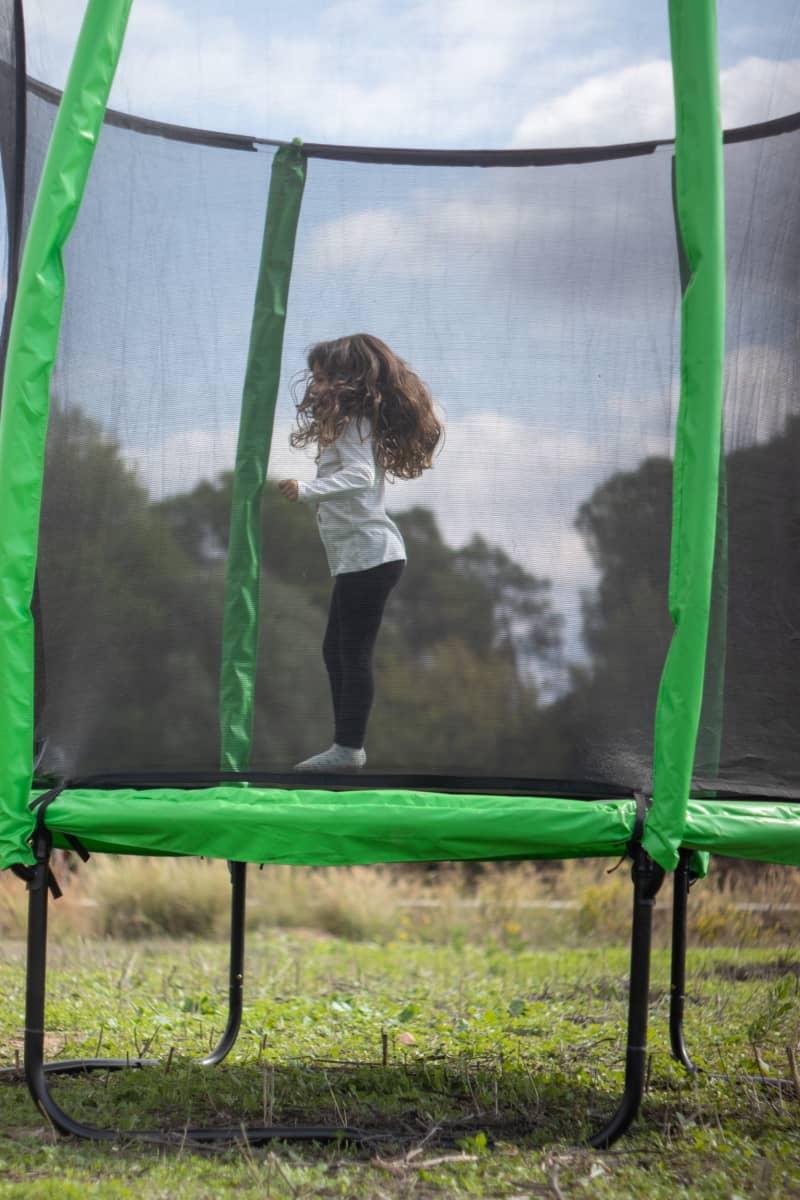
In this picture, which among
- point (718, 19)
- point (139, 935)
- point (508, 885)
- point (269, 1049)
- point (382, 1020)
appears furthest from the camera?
point (508, 885)

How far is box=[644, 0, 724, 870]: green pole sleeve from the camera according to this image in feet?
6.50

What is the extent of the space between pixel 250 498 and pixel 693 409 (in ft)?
2.87

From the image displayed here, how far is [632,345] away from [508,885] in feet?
11.4

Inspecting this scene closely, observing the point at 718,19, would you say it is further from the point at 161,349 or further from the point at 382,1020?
the point at 382,1020

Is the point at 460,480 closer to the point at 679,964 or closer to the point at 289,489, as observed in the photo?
the point at 289,489

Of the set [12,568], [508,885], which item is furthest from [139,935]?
[12,568]

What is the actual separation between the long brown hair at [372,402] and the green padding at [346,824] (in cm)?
67

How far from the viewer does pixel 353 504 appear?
2.31m

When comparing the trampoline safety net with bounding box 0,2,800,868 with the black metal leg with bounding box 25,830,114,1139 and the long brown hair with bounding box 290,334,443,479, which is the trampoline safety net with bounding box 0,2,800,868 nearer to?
the long brown hair with bounding box 290,334,443,479

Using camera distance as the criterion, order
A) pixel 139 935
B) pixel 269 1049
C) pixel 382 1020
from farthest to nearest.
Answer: pixel 139 935 < pixel 382 1020 < pixel 269 1049

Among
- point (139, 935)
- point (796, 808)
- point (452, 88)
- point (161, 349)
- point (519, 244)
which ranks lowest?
point (139, 935)

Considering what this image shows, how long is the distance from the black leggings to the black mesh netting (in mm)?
26

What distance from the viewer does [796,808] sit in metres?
2.16

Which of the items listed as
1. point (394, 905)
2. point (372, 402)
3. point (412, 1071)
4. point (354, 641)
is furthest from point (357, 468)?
point (394, 905)
